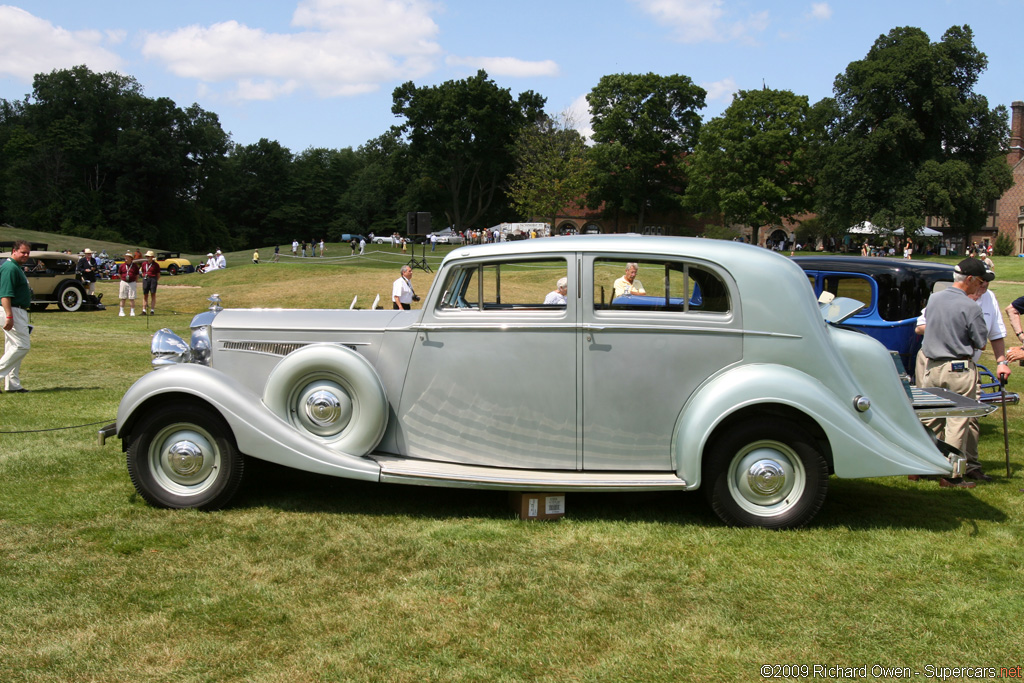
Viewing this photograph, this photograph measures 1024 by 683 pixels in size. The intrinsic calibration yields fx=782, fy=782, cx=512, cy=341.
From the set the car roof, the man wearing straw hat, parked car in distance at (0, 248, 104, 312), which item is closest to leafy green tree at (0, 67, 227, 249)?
parked car in distance at (0, 248, 104, 312)

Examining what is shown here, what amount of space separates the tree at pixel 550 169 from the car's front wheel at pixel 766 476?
57.0m

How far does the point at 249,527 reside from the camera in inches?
206

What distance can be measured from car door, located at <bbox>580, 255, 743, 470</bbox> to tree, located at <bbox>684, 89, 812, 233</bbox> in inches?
2332

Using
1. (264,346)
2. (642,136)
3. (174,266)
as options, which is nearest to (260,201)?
(642,136)

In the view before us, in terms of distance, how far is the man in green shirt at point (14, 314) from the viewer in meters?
9.52

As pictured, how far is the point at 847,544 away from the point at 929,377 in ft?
7.59

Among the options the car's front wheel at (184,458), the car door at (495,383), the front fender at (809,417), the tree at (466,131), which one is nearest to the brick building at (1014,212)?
the tree at (466,131)

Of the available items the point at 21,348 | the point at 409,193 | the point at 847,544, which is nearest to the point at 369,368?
the point at 847,544

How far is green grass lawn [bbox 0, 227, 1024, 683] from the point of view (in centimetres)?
355

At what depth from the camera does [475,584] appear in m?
4.34

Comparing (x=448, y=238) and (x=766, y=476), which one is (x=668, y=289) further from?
(x=448, y=238)

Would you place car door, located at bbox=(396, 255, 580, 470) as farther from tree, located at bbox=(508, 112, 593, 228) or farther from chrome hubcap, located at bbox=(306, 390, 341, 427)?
tree, located at bbox=(508, 112, 593, 228)

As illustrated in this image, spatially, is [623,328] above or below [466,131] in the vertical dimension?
below

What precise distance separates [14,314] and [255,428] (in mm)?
6357
